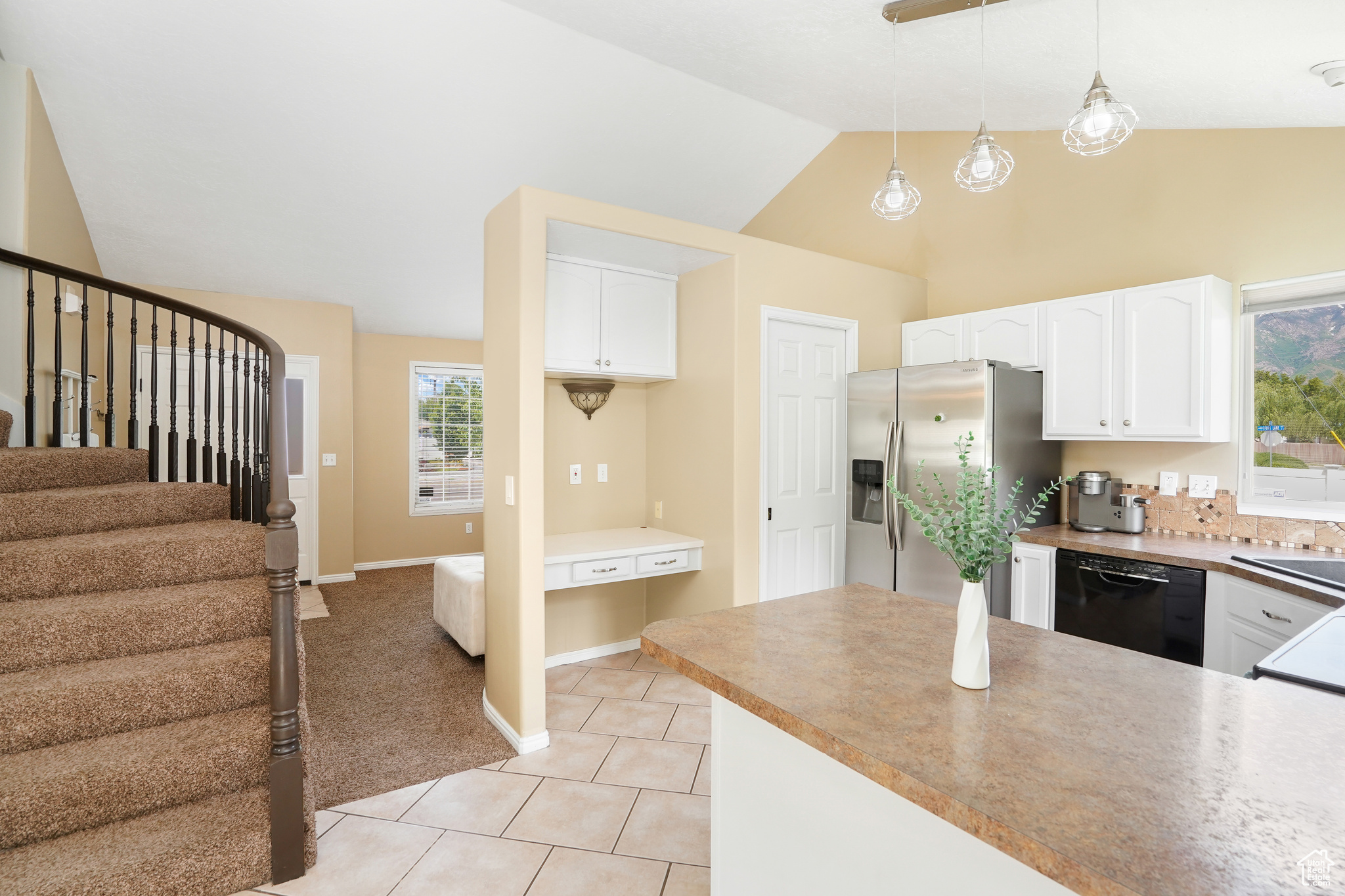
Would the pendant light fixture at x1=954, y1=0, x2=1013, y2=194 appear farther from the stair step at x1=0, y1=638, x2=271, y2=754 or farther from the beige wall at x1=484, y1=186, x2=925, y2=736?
the stair step at x1=0, y1=638, x2=271, y2=754

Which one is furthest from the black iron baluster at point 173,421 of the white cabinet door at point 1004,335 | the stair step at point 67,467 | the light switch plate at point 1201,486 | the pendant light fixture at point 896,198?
the light switch plate at point 1201,486

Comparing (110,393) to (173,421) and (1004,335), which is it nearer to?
(173,421)

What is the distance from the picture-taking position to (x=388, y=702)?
3.34 metres

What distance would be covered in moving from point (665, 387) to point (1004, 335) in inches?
78.7

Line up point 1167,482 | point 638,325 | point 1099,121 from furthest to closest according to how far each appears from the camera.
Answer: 1. point 638,325
2. point 1167,482
3. point 1099,121

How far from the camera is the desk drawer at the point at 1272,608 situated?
2178 millimetres

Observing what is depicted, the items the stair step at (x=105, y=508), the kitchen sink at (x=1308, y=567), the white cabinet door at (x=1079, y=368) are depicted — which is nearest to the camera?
the kitchen sink at (x=1308, y=567)

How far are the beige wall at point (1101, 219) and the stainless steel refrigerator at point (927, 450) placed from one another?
0.57 m

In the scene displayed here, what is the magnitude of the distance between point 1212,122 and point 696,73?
2.56m

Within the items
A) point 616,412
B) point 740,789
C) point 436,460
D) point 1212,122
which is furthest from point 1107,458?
point 436,460

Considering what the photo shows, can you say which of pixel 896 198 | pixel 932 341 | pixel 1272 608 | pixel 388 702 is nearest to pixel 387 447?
pixel 388 702

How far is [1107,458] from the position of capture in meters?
3.48

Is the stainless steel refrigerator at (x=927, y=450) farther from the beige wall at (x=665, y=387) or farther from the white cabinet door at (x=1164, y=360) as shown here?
the beige wall at (x=665, y=387)

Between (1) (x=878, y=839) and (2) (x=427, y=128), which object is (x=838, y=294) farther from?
(1) (x=878, y=839)
